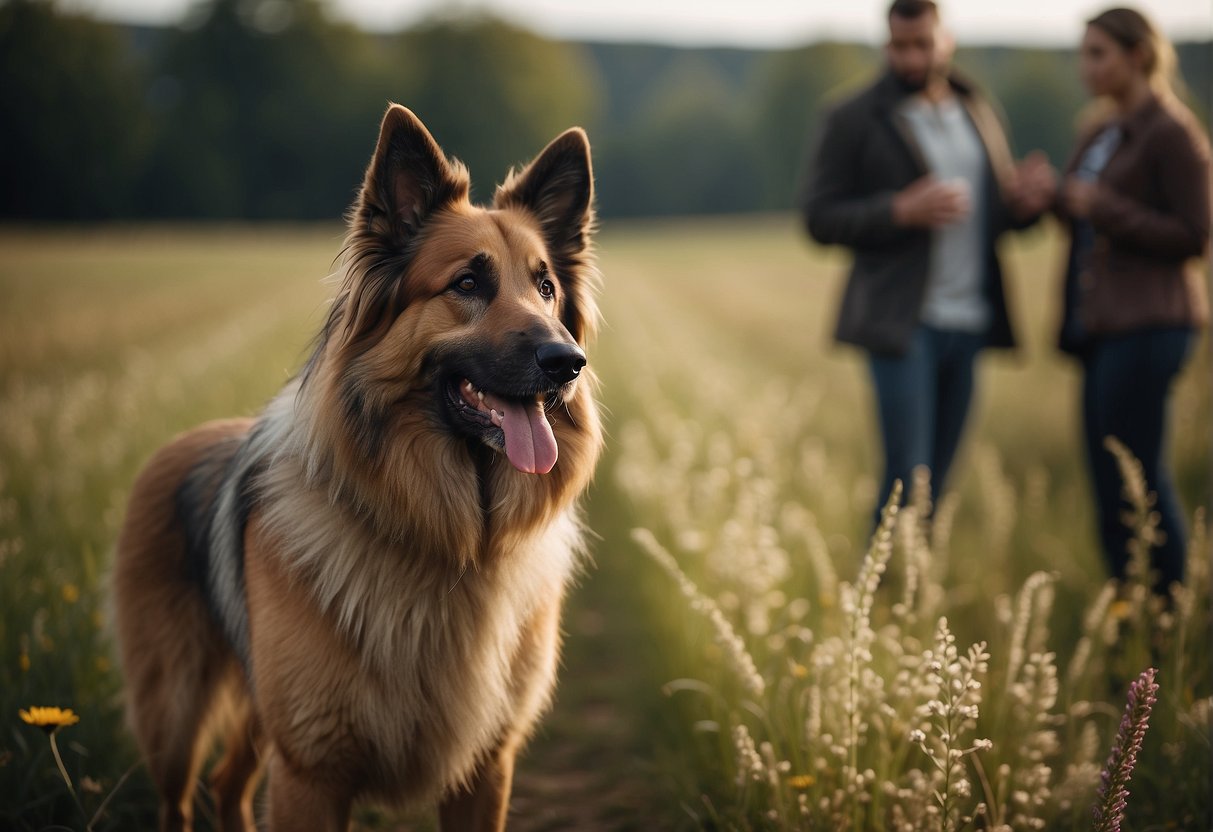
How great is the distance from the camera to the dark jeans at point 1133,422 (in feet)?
13.4

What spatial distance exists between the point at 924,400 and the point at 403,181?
109 inches

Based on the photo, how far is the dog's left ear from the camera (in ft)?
9.91

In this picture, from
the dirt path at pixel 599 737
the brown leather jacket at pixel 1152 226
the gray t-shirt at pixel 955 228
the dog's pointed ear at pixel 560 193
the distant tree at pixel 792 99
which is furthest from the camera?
the distant tree at pixel 792 99

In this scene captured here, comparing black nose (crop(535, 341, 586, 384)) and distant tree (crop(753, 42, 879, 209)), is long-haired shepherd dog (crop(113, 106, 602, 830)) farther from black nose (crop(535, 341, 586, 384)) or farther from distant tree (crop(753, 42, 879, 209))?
distant tree (crop(753, 42, 879, 209))

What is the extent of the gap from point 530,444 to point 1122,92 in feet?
11.5

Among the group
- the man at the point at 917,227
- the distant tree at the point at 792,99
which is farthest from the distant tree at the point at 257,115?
the man at the point at 917,227

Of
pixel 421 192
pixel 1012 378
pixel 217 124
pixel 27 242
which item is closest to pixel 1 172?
pixel 27 242

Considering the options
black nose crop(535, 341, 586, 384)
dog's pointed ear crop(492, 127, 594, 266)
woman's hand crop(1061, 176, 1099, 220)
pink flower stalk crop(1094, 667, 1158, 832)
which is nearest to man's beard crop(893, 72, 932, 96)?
woman's hand crop(1061, 176, 1099, 220)

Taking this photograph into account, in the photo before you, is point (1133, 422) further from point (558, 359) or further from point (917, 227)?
point (558, 359)

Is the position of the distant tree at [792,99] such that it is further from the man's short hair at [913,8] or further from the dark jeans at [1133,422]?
the dark jeans at [1133,422]

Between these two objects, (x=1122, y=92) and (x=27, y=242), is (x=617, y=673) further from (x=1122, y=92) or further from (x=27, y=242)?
(x=27, y=242)

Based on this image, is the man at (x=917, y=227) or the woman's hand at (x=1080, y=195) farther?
the man at (x=917, y=227)

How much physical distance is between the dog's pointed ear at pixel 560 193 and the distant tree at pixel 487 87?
48.7 metres

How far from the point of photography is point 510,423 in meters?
2.61
